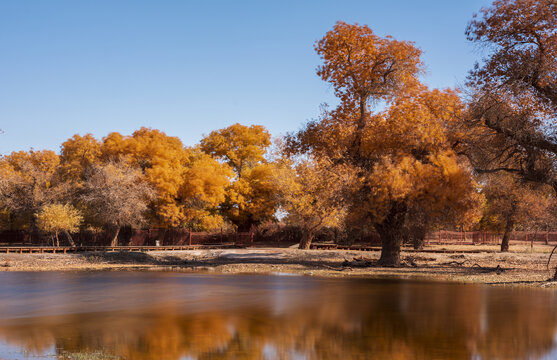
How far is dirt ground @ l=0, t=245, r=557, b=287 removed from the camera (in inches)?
1039

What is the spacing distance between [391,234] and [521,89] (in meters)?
10.9

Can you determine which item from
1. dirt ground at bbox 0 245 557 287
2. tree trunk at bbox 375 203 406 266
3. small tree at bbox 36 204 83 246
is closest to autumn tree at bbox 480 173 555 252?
dirt ground at bbox 0 245 557 287

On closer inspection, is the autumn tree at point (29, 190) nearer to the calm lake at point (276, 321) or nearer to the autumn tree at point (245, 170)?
the autumn tree at point (245, 170)

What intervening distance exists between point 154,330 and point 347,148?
763 inches

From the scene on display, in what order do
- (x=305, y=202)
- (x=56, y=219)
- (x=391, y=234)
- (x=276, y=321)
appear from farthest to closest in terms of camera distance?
(x=56, y=219) < (x=305, y=202) < (x=391, y=234) < (x=276, y=321)

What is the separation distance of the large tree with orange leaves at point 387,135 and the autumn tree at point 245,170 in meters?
23.2

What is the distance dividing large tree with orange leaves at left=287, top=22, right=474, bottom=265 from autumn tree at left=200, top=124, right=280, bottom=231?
76.1 feet

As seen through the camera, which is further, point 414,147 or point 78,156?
point 78,156

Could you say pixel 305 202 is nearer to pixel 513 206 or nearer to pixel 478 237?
pixel 513 206

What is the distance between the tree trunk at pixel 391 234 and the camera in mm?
29688

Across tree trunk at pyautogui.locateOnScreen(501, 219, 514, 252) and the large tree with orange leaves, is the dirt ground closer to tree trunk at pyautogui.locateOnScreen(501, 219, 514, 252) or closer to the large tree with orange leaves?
the large tree with orange leaves

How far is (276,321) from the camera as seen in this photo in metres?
13.4

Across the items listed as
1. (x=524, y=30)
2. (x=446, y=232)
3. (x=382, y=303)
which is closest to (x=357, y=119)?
(x=524, y=30)

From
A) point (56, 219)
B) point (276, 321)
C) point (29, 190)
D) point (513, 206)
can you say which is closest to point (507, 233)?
point (513, 206)
